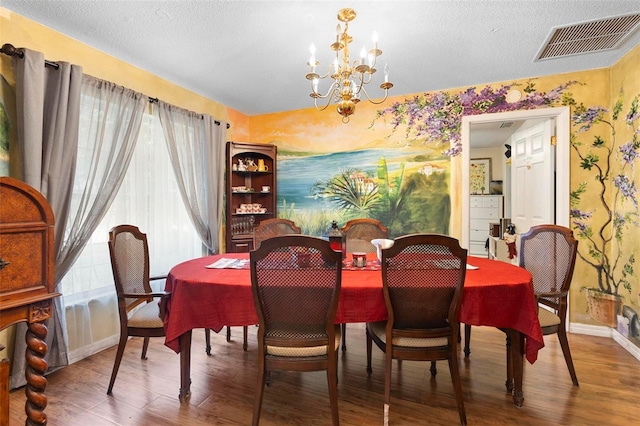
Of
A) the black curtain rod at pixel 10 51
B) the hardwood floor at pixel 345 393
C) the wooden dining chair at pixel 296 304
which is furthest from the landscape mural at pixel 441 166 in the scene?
the black curtain rod at pixel 10 51

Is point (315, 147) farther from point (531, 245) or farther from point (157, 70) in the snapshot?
point (531, 245)

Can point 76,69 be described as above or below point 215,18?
below

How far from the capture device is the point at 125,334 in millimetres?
2008

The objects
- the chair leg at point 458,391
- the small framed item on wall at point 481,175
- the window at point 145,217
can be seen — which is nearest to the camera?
the chair leg at point 458,391

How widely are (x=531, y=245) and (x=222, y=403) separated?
2.35 metres

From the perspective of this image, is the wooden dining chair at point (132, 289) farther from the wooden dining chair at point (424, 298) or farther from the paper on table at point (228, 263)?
the wooden dining chair at point (424, 298)

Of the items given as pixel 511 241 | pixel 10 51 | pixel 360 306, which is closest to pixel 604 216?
pixel 511 241

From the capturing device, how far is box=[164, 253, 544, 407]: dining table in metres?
1.72

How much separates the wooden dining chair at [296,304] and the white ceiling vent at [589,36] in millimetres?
2404

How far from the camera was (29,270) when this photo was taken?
1511 millimetres

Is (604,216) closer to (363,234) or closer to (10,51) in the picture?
(363,234)

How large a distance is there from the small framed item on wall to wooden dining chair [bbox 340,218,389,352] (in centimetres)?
439

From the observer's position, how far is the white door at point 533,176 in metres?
3.17

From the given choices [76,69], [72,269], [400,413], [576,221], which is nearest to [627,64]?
[576,221]
